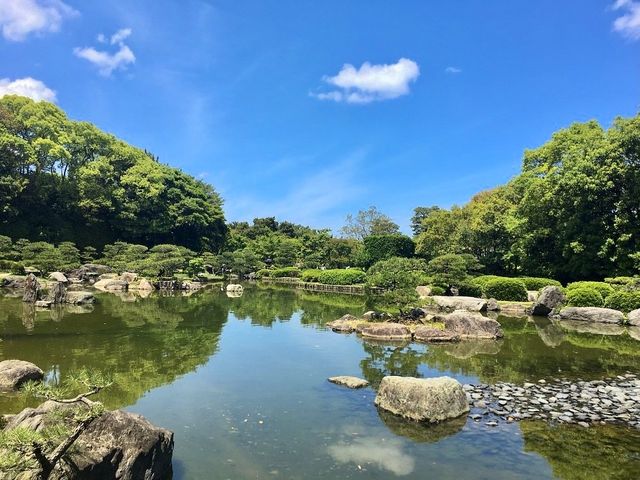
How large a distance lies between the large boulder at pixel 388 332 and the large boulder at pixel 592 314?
10.7m

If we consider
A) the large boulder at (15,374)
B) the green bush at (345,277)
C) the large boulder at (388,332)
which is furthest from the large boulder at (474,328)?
the green bush at (345,277)

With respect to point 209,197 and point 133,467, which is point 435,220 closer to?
point 209,197

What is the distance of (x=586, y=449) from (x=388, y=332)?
30.8 feet

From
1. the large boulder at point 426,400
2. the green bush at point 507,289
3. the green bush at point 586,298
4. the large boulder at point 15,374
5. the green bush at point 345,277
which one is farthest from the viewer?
the green bush at point 345,277

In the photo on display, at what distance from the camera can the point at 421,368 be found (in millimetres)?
11602

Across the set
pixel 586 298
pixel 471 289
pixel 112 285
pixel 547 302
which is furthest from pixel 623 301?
pixel 112 285

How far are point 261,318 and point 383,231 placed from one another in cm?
4243

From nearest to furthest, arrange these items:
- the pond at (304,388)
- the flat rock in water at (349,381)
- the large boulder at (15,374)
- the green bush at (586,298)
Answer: the pond at (304,388) < the large boulder at (15,374) < the flat rock in water at (349,381) < the green bush at (586,298)

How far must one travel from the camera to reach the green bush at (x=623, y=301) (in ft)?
69.9

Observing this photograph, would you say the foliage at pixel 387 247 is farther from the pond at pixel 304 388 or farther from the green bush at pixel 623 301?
the pond at pixel 304 388

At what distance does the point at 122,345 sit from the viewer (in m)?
13.3

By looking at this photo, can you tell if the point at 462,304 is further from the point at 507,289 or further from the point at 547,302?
the point at 507,289

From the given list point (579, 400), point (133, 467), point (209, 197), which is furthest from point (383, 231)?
point (133, 467)

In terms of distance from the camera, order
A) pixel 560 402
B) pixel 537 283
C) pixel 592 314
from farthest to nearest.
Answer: pixel 537 283
pixel 592 314
pixel 560 402
